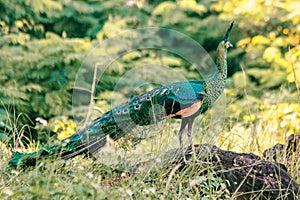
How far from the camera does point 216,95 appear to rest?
4.07 m

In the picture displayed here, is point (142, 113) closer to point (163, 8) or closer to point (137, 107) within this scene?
point (137, 107)

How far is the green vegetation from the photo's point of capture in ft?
13.5

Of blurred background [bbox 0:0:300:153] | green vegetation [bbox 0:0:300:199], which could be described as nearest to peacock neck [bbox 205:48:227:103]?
green vegetation [bbox 0:0:300:199]

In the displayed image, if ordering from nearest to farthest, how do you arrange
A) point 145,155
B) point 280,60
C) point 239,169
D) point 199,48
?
point 239,169 → point 145,155 → point 280,60 → point 199,48

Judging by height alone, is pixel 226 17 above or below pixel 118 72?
above

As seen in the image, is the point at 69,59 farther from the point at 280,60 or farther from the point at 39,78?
the point at 280,60

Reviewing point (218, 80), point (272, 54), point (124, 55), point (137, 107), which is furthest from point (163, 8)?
point (137, 107)

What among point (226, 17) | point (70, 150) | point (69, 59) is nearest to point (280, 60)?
point (226, 17)

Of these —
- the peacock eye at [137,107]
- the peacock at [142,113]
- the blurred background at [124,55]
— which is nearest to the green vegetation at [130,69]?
the blurred background at [124,55]

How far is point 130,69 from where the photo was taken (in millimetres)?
8086

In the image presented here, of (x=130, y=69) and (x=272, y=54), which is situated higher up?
(x=272, y=54)

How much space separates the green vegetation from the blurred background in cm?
2

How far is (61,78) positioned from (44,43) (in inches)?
20.6

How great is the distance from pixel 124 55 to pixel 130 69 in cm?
22
